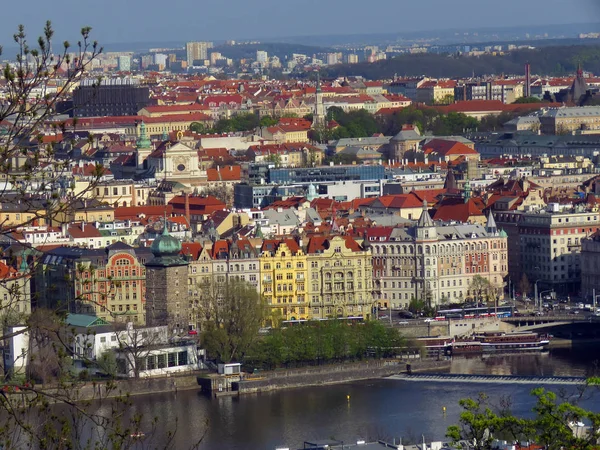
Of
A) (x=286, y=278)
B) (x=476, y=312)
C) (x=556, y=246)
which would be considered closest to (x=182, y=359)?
(x=286, y=278)

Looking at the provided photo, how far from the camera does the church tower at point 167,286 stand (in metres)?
22.8

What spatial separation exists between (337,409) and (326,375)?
7.10ft

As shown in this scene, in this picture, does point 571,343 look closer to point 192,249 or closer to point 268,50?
point 192,249

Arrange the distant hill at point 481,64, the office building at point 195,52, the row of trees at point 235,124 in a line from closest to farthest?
the row of trees at point 235,124 < the distant hill at point 481,64 < the office building at point 195,52

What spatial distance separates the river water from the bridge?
8.3 inches

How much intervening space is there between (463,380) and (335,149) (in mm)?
25389

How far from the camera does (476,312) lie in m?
25.2

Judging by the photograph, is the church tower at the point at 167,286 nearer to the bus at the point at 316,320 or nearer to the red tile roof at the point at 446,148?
the bus at the point at 316,320

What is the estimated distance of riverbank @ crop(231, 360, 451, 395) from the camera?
20812 mm

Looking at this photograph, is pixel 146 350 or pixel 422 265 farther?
pixel 422 265

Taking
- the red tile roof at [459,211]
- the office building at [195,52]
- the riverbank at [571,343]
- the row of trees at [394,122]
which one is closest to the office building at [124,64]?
the office building at [195,52]

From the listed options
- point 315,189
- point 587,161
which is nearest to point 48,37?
point 315,189

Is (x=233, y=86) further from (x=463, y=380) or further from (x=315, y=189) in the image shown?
(x=463, y=380)

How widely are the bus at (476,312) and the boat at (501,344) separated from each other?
822 millimetres
